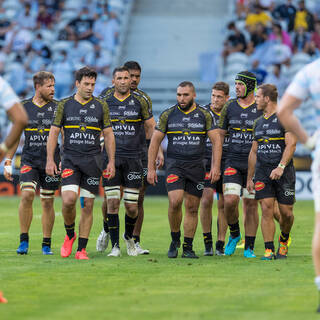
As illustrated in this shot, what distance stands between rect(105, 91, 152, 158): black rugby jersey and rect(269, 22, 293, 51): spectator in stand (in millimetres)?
16046

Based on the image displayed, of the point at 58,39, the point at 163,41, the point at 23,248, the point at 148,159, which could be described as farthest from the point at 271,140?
the point at 163,41

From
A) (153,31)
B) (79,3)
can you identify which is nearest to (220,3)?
(153,31)

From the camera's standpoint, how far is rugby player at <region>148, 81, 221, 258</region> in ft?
39.6

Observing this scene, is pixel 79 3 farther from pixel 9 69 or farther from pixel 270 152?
pixel 270 152

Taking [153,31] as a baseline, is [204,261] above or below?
below

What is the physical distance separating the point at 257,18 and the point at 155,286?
70.7 feet

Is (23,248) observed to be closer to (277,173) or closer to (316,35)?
(277,173)

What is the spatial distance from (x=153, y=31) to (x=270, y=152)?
2188cm

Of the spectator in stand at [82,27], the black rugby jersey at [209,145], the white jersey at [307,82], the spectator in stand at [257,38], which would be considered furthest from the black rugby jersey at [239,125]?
the spectator in stand at [82,27]

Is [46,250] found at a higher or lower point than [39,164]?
lower

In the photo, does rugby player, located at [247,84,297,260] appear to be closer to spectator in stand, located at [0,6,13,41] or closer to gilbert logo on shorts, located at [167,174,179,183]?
gilbert logo on shorts, located at [167,174,179,183]

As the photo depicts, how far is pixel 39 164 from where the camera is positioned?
1266 centimetres

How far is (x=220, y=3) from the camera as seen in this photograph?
3450 centimetres

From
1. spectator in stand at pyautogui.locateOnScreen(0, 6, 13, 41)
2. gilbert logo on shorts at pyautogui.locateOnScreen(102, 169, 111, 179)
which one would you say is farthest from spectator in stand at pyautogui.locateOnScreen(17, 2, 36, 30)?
gilbert logo on shorts at pyautogui.locateOnScreen(102, 169, 111, 179)
